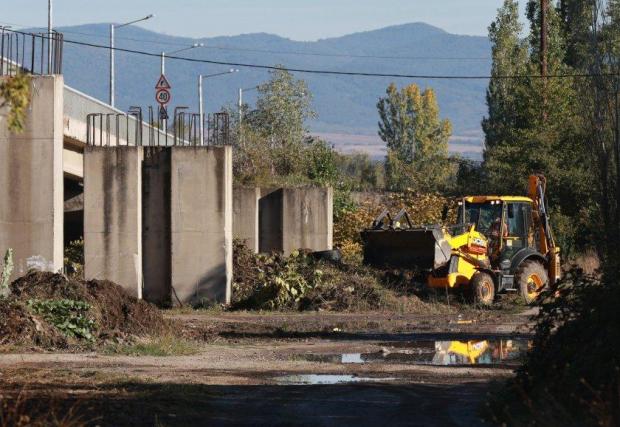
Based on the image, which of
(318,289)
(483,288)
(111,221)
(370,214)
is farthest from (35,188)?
(370,214)

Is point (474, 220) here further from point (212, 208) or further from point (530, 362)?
point (530, 362)

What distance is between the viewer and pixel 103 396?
16.0 meters

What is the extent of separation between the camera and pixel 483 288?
1313 inches

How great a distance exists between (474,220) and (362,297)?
3621 millimetres

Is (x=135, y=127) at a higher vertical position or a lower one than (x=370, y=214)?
higher

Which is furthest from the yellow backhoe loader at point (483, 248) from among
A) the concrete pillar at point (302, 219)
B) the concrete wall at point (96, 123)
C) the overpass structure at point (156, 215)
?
the concrete pillar at point (302, 219)

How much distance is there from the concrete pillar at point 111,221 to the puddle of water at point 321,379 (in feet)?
50.4

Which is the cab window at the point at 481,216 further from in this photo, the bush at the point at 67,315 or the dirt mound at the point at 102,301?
the bush at the point at 67,315

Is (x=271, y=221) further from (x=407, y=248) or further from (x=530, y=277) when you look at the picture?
(x=530, y=277)

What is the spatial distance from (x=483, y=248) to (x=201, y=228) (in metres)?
7.17

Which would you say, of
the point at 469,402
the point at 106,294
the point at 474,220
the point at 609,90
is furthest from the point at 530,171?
the point at 469,402

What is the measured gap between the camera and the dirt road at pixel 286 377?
1498 centimetres

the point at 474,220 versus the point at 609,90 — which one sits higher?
the point at 609,90

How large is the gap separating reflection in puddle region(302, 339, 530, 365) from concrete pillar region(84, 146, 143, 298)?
10974 mm
